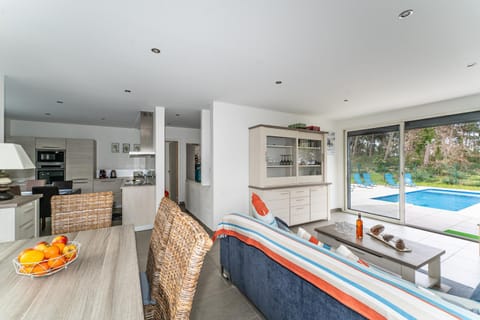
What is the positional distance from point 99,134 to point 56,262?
5766 millimetres

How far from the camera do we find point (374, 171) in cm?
479

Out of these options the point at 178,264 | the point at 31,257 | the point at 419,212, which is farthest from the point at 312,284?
the point at 419,212

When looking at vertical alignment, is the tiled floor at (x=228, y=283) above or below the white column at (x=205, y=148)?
below

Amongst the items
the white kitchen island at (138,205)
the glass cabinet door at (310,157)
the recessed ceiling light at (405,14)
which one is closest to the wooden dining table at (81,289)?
the recessed ceiling light at (405,14)

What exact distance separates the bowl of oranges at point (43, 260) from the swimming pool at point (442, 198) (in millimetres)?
5484

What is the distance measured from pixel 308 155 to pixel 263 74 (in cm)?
265

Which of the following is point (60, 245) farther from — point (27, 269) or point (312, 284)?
point (312, 284)

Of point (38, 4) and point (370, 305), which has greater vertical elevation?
point (38, 4)

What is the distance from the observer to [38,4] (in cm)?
139

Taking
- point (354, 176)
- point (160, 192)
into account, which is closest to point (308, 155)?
point (354, 176)

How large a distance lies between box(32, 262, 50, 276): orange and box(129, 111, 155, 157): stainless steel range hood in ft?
11.1

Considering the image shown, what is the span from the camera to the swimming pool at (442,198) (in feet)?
11.8

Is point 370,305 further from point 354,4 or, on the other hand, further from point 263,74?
point 263,74

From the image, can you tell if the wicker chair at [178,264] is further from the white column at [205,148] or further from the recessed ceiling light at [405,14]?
the white column at [205,148]
